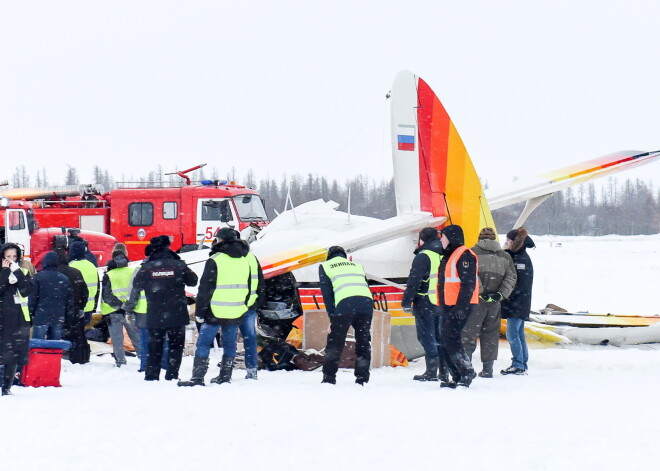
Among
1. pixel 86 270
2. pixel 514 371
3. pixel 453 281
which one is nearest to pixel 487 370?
pixel 514 371

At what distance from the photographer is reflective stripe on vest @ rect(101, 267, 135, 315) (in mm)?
9828

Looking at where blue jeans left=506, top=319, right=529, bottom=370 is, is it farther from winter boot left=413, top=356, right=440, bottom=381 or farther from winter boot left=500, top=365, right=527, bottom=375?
winter boot left=413, top=356, right=440, bottom=381

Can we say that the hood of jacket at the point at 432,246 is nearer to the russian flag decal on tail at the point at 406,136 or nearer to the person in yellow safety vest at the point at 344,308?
the person in yellow safety vest at the point at 344,308

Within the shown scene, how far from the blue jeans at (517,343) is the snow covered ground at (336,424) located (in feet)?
1.56

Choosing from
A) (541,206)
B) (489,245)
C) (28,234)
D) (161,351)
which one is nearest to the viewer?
(161,351)

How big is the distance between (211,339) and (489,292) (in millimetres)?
3206

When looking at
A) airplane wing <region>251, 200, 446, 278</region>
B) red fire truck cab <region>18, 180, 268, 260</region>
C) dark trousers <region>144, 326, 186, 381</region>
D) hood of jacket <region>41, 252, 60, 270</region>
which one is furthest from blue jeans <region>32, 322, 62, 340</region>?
red fire truck cab <region>18, 180, 268, 260</region>

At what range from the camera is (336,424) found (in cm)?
555

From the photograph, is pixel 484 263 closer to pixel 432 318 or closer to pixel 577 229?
pixel 432 318

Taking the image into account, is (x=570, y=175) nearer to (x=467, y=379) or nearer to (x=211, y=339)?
(x=467, y=379)

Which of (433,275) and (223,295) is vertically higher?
(433,275)

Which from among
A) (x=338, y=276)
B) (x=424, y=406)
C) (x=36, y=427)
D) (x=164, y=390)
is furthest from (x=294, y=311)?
(x=36, y=427)

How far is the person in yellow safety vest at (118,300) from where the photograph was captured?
9797mm

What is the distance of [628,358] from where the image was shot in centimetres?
988
